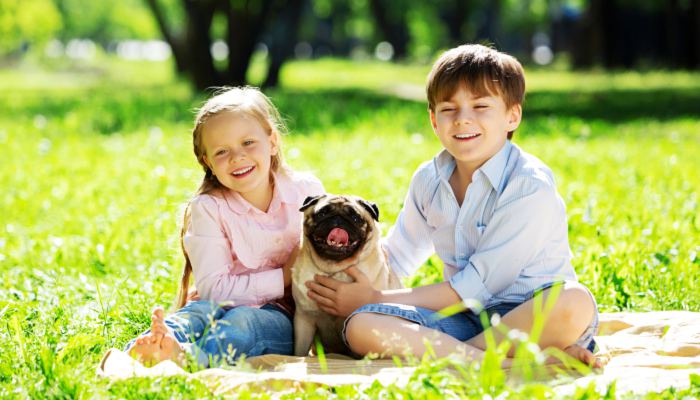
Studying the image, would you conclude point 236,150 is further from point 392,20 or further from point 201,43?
point 392,20

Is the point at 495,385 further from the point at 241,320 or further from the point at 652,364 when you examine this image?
the point at 241,320

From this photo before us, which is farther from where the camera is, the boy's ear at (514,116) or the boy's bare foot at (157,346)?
the boy's ear at (514,116)

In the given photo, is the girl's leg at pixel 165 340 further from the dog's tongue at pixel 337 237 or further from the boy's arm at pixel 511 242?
the boy's arm at pixel 511 242

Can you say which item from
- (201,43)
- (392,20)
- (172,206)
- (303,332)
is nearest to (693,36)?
(201,43)

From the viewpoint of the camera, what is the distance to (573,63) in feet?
116

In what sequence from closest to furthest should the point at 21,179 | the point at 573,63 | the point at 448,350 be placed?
the point at 448,350, the point at 21,179, the point at 573,63

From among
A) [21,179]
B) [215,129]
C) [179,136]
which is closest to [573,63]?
[179,136]

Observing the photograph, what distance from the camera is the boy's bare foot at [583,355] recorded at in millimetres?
3709

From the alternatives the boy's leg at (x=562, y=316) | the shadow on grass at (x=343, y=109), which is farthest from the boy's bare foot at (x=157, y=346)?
the shadow on grass at (x=343, y=109)

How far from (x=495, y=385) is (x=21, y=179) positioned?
709 cm

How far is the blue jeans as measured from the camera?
3.85 metres

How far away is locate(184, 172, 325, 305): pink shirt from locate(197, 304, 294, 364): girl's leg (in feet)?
0.42

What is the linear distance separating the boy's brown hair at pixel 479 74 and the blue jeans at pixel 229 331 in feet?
4.29

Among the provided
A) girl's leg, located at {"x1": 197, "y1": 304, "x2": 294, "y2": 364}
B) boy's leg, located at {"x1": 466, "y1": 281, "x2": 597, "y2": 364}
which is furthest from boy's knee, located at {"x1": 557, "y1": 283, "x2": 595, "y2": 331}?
girl's leg, located at {"x1": 197, "y1": 304, "x2": 294, "y2": 364}
